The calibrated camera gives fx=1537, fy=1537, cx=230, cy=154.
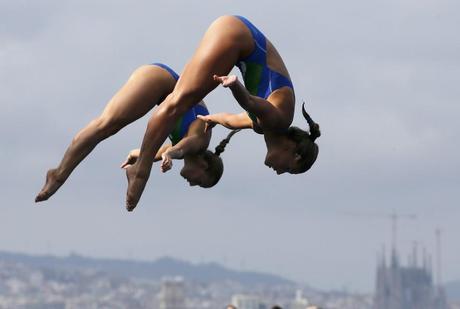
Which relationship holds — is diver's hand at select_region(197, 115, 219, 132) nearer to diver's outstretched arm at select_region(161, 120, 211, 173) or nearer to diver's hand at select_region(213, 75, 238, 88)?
diver's outstretched arm at select_region(161, 120, 211, 173)

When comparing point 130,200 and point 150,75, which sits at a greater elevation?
point 150,75

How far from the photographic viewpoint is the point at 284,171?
24141 millimetres

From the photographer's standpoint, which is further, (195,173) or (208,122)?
(195,173)

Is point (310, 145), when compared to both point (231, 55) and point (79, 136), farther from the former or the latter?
point (79, 136)

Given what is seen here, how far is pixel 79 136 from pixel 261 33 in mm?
3632

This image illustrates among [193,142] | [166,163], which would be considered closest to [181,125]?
[193,142]

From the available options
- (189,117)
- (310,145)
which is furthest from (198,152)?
(310,145)

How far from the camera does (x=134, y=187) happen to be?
2320 cm

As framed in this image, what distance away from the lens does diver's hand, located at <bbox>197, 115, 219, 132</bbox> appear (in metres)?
25.2

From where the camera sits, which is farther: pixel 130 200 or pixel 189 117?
pixel 189 117

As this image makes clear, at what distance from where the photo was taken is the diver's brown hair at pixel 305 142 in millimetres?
24047

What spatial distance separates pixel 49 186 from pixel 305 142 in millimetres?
4208

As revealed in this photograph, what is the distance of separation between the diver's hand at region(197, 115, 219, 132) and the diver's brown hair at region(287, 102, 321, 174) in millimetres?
1640

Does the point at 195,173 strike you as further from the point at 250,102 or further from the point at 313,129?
the point at 250,102
